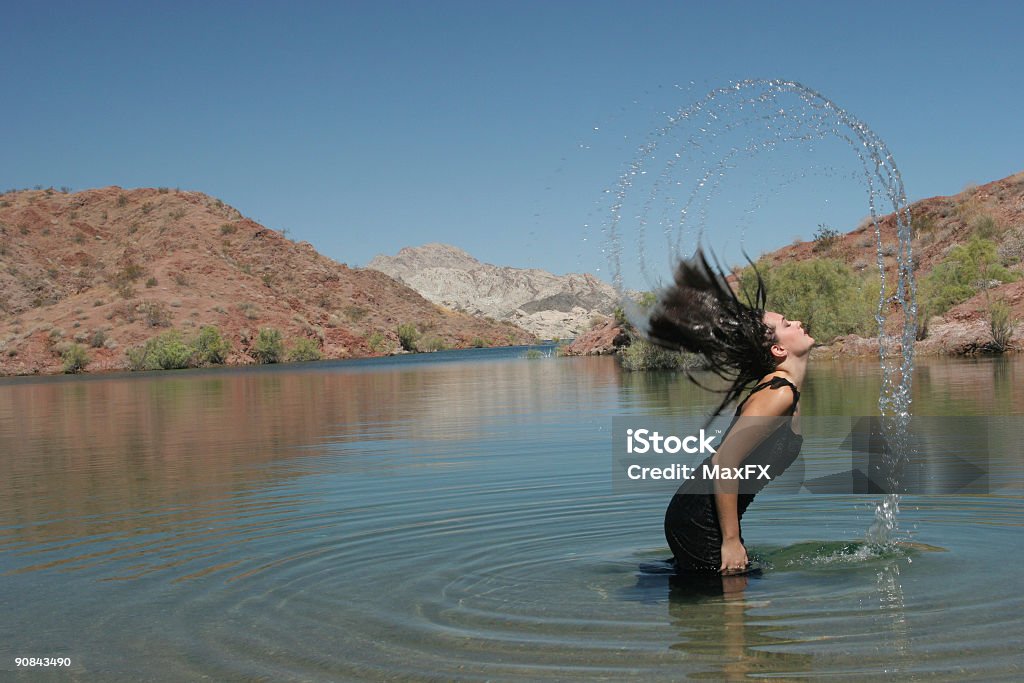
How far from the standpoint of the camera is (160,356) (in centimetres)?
9194

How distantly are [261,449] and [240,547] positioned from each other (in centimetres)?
940

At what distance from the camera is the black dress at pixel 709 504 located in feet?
22.4

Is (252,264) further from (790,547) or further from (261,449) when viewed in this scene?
(790,547)

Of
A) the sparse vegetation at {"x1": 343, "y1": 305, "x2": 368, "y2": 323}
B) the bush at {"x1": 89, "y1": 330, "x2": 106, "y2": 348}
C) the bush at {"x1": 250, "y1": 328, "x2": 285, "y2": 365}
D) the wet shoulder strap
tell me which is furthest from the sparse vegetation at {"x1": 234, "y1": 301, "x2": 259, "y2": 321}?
the wet shoulder strap

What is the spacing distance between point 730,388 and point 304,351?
10256 cm

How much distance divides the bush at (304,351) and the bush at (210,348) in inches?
285

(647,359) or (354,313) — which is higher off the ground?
(354,313)

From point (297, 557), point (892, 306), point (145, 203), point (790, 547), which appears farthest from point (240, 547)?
point (145, 203)

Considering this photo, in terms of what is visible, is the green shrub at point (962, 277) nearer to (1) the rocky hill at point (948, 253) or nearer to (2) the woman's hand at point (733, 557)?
(1) the rocky hill at point (948, 253)

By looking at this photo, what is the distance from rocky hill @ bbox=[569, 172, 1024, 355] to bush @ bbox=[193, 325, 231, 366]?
1358 inches

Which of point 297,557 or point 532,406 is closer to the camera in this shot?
point 297,557

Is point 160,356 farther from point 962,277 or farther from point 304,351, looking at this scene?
point 962,277

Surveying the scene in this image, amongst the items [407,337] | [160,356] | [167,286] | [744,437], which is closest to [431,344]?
[407,337]

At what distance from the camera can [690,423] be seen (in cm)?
2033
